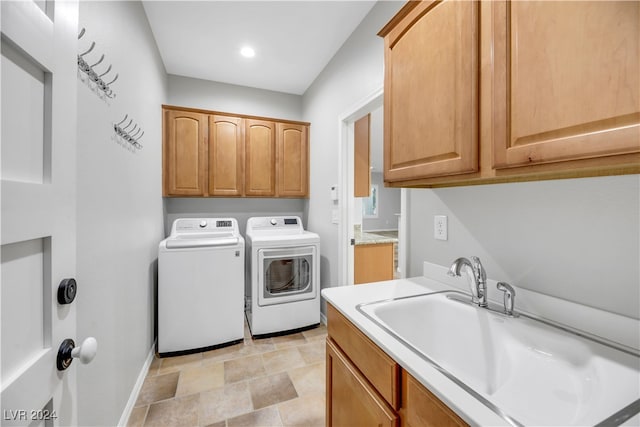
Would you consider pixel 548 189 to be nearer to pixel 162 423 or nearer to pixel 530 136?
pixel 530 136

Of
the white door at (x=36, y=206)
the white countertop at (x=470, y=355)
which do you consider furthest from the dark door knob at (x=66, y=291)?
the white countertop at (x=470, y=355)

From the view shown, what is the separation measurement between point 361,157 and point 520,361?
7.21ft

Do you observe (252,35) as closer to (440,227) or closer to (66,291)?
(440,227)

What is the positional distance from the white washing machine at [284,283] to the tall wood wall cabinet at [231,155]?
29.3 inches

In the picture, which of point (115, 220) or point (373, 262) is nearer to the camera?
point (115, 220)

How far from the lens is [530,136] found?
70 centimetres

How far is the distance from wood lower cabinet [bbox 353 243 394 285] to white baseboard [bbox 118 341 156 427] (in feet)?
6.26

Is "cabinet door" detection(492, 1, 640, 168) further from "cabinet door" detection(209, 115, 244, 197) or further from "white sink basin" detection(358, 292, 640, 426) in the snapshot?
"cabinet door" detection(209, 115, 244, 197)

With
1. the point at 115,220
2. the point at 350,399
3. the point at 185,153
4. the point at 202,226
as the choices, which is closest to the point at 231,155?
the point at 185,153

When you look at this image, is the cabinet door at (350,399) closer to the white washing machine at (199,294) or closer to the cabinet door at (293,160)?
the white washing machine at (199,294)

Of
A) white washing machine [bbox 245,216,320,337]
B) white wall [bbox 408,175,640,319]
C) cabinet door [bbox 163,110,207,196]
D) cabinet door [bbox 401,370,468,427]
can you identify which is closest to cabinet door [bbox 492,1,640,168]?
white wall [bbox 408,175,640,319]

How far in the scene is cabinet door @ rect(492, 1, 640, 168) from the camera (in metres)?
0.54

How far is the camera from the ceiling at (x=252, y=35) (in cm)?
195

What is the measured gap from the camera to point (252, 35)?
2.27m
